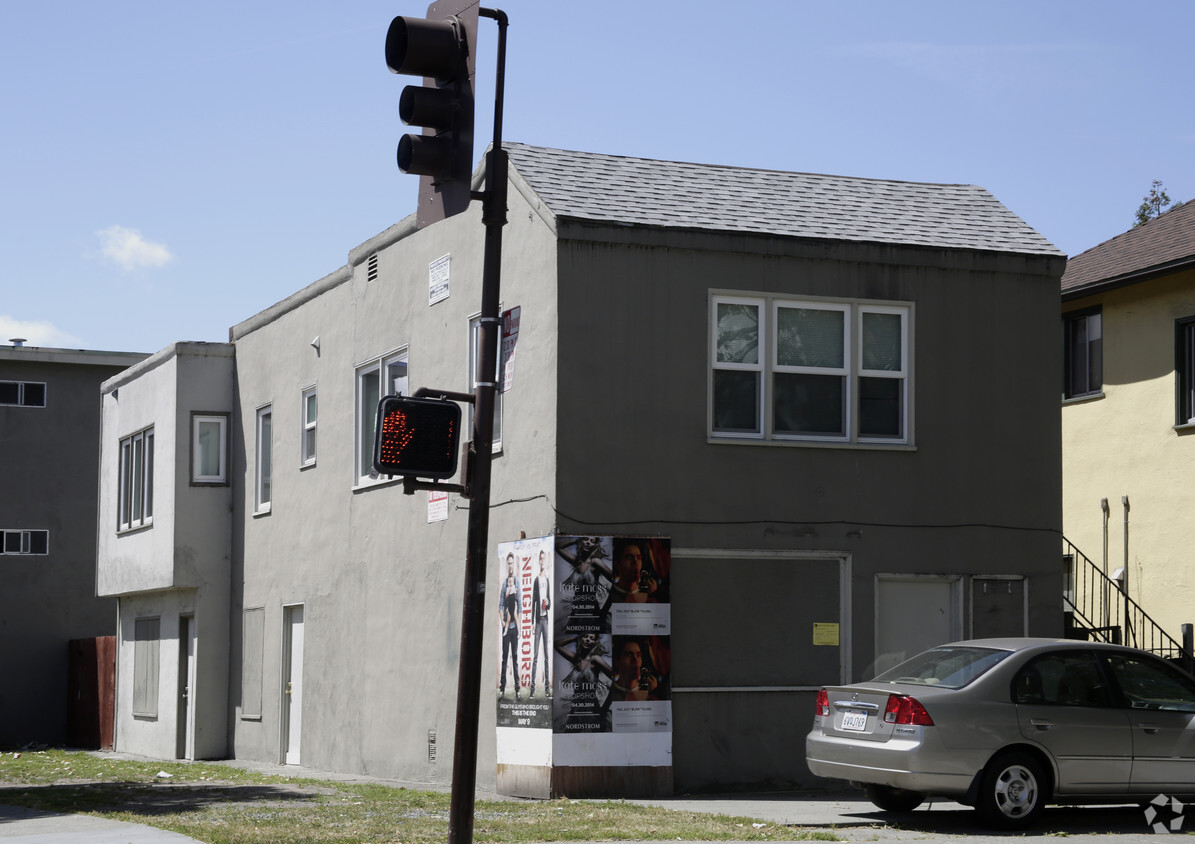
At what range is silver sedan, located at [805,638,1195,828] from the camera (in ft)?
40.5

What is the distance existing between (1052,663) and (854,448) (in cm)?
478

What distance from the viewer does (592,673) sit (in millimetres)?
15883

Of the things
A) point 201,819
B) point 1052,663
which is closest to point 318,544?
point 201,819

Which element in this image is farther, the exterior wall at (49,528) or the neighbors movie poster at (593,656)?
the exterior wall at (49,528)

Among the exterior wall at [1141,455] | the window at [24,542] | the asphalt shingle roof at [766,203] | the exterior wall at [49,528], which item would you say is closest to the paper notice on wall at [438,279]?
the asphalt shingle roof at [766,203]

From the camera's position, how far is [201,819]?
13.5 meters

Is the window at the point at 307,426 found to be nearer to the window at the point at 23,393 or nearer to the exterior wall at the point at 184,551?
the exterior wall at the point at 184,551

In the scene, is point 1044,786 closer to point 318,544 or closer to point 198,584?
point 318,544

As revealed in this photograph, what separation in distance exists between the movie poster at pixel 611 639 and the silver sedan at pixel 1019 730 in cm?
296

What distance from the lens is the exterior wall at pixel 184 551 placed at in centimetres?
2595

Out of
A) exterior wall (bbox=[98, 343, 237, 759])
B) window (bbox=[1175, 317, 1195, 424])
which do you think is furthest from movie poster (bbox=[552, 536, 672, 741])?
exterior wall (bbox=[98, 343, 237, 759])

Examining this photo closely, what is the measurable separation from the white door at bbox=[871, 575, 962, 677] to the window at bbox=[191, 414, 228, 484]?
1319cm

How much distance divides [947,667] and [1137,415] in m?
11.4

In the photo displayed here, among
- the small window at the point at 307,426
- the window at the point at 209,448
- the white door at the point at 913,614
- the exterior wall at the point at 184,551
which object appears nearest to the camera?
the white door at the point at 913,614
